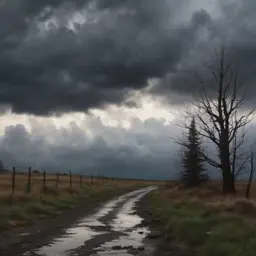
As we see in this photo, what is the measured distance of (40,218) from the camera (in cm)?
2800

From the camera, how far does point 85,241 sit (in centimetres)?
1862

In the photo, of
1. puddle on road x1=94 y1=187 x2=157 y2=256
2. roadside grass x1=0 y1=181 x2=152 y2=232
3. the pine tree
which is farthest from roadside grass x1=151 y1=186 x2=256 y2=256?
the pine tree

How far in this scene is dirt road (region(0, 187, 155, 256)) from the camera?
1617 cm

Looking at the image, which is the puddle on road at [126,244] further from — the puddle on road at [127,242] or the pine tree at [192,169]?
the pine tree at [192,169]

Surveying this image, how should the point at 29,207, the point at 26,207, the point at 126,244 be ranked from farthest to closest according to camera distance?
the point at 29,207 < the point at 26,207 < the point at 126,244

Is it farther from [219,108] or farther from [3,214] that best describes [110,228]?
[219,108]

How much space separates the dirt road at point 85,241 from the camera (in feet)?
53.1

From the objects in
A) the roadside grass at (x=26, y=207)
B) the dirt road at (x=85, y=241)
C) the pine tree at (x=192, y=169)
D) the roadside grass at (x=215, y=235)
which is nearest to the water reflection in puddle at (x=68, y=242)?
the dirt road at (x=85, y=241)

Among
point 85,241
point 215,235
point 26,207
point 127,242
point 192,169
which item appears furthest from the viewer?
point 192,169

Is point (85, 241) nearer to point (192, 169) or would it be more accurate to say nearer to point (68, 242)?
point (68, 242)

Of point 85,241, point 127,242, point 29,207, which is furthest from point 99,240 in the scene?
point 29,207

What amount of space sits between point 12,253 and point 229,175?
29.0 meters

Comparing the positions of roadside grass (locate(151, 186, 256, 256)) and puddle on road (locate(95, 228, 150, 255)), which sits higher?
roadside grass (locate(151, 186, 256, 256))

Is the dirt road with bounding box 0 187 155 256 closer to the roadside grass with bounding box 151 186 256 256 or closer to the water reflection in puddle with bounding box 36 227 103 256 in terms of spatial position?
the water reflection in puddle with bounding box 36 227 103 256
